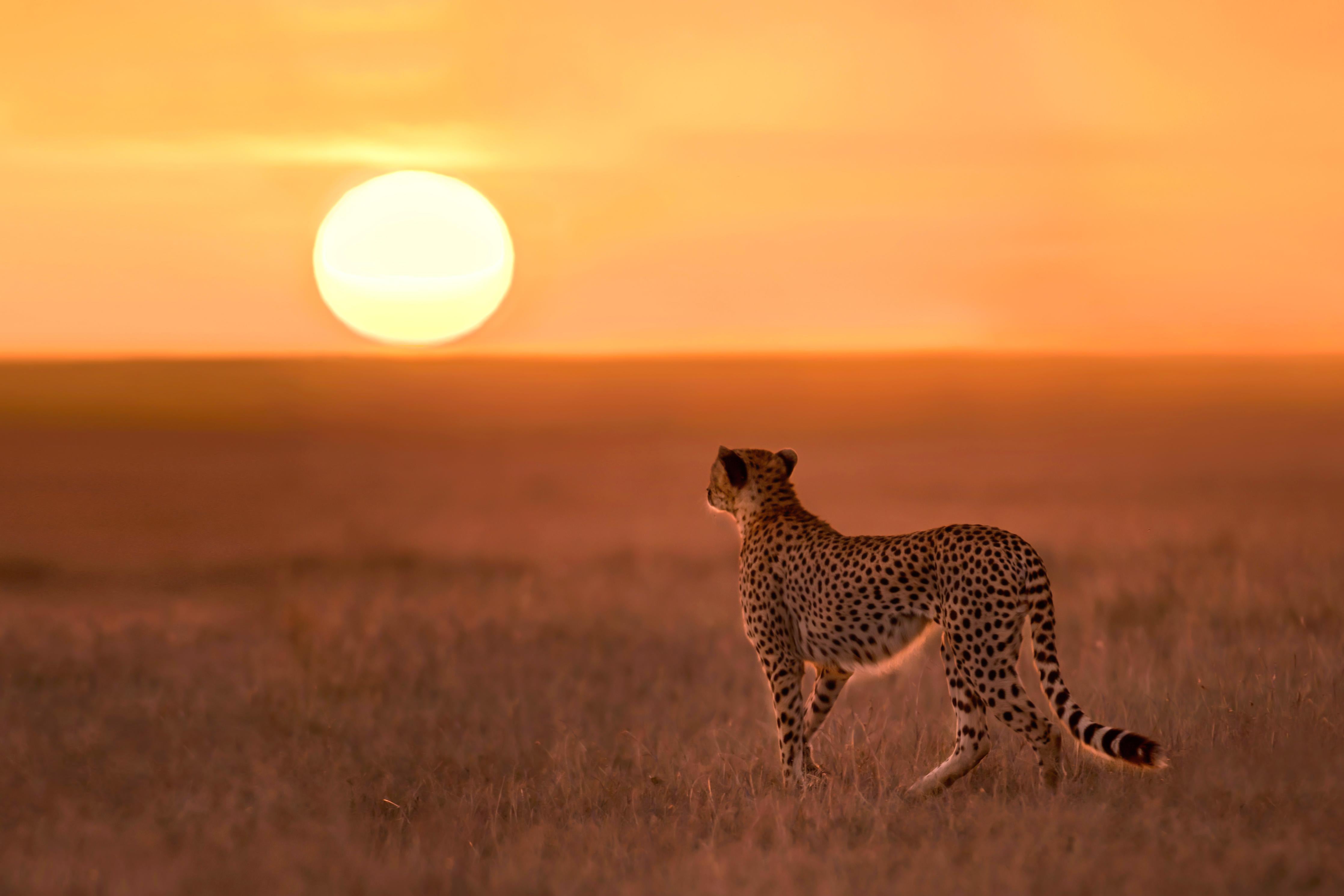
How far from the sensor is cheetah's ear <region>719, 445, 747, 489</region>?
19.8ft

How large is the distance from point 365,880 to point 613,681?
13.4 ft

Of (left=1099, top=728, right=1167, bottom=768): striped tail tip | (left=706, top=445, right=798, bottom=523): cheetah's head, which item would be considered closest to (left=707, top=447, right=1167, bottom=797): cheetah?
(left=1099, top=728, right=1167, bottom=768): striped tail tip

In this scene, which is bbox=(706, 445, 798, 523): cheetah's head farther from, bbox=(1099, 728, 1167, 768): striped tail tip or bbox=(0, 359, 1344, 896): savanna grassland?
bbox=(1099, 728, 1167, 768): striped tail tip

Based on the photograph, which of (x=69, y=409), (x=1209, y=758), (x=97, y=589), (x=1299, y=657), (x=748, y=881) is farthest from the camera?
(x=69, y=409)

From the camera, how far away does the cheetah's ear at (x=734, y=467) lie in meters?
6.04

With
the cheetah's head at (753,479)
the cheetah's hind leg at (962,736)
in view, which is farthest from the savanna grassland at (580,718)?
the cheetah's head at (753,479)

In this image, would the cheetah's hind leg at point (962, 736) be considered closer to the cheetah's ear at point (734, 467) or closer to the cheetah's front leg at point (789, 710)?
the cheetah's front leg at point (789, 710)

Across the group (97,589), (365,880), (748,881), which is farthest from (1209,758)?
(97,589)

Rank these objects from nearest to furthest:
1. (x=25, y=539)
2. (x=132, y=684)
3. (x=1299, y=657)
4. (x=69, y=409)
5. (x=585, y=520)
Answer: (x=1299, y=657)
(x=132, y=684)
(x=25, y=539)
(x=585, y=520)
(x=69, y=409)

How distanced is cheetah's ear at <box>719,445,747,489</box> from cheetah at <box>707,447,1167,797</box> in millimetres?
361

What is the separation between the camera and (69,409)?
4128 centimetres

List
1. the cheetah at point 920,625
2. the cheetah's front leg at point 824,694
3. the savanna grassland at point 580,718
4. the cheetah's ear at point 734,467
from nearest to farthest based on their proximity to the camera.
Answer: the savanna grassland at point 580,718 < the cheetah at point 920,625 < the cheetah's front leg at point 824,694 < the cheetah's ear at point 734,467

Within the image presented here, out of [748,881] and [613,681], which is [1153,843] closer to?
[748,881]

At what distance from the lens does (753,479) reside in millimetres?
6145
